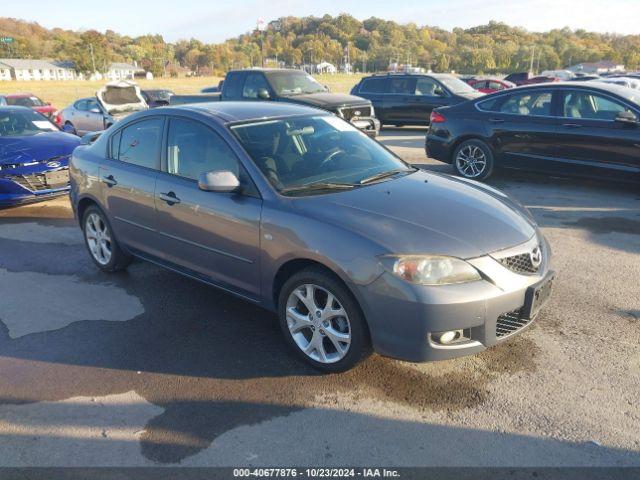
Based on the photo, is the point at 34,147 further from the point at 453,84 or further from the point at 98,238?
the point at 453,84

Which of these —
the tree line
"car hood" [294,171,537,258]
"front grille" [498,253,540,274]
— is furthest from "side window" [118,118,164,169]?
the tree line

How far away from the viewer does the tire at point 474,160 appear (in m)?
8.95

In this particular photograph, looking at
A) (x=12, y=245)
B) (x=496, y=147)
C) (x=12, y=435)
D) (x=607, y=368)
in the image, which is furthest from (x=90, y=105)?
(x=607, y=368)

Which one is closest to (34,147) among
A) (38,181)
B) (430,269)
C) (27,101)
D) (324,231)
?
(38,181)

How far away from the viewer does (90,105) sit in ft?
50.8

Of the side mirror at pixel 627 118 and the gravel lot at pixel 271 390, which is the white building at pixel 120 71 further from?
the gravel lot at pixel 271 390

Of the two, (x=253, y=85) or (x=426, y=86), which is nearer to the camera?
(x=253, y=85)

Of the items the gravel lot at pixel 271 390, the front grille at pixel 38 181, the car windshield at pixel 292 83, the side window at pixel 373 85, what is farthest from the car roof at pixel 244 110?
the side window at pixel 373 85

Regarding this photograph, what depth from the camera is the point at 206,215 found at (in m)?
4.05

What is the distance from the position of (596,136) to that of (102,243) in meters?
6.67

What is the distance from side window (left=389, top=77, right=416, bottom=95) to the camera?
16500 mm

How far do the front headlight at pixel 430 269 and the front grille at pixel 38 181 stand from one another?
6.52 meters

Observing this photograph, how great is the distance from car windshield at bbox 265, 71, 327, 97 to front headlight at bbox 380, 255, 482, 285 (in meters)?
10.4

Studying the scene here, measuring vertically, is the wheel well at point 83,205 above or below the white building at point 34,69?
below
